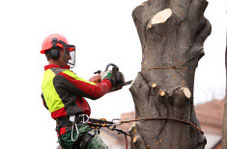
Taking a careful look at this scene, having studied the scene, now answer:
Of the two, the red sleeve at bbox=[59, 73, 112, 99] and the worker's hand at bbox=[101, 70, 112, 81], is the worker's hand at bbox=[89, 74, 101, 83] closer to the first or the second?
the worker's hand at bbox=[101, 70, 112, 81]

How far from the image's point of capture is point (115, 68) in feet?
11.3

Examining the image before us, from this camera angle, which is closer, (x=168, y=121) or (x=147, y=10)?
(x=168, y=121)

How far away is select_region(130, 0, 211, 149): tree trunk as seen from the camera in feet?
8.24

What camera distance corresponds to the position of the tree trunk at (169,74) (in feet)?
8.24

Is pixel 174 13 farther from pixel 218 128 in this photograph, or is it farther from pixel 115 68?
pixel 218 128

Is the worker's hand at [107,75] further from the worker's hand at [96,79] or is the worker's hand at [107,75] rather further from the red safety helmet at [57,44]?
the red safety helmet at [57,44]

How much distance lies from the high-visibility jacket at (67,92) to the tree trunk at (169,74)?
0.54 meters

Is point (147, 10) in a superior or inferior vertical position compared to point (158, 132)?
superior

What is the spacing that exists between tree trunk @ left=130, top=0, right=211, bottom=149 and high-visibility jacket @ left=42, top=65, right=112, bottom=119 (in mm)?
539

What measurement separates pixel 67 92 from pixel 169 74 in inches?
40.0

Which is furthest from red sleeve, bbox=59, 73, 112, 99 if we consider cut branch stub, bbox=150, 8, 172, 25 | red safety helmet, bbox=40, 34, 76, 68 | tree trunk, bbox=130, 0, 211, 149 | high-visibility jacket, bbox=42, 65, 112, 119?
cut branch stub, bbox=150, 8, 172, 25

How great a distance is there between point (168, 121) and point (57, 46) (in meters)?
1.47

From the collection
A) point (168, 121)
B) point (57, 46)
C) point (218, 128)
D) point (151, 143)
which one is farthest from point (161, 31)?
point (218, 128)

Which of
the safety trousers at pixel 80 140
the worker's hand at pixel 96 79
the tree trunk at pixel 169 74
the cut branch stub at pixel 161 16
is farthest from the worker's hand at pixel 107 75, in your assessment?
the cut branch stub at pixel 161 16
